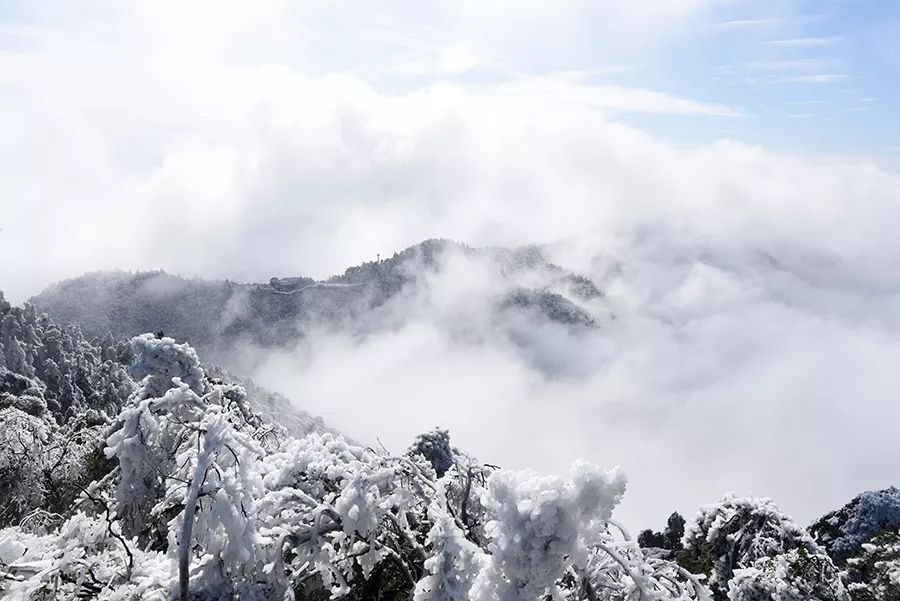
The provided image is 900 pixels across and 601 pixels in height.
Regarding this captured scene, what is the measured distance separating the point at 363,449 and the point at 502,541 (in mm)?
6630

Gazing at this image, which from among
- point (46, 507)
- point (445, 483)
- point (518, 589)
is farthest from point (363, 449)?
point (46, 507)

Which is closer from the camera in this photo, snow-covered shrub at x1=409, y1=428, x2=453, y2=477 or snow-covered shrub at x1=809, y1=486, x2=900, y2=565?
snow-covered shrub at x1=809, y1=486, x2=900, y2=565

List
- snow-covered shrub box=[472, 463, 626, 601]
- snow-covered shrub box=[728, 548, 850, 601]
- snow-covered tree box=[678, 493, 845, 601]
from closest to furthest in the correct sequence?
snow-covered shrub box=[472, 463, 626, 601] → snow-covered shrub box=[728, 548, 850, 601] → snow-covered tree box=[678, 493, 845, 601]

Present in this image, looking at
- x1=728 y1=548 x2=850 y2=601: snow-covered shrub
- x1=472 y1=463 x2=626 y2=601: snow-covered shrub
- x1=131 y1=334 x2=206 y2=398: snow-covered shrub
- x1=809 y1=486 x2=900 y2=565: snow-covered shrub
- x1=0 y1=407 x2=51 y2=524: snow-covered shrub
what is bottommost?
x1=809 y1=486 x2=900 y2=565: snow-covered shrub

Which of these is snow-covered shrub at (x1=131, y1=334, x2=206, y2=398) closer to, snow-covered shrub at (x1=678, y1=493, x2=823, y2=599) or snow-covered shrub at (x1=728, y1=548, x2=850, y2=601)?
snow-covered shrub at (x1=678, y1=493, x2=823, y2=599)

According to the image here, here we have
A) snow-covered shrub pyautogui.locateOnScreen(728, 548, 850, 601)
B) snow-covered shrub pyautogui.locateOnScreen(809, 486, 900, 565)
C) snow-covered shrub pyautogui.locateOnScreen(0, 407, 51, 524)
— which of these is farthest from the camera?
snow-covered shrub pyautogui.locateOnScreen(809, 486, 900, 565)

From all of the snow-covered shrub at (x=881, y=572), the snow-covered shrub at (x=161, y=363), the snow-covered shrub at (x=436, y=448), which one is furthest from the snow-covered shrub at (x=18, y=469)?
the snow-covered shrub at (x=881, y=572)

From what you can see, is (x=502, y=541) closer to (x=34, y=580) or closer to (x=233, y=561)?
(x=233, y=561)

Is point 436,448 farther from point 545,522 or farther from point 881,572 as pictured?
point 545,522

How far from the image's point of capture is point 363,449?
1408 centimetres

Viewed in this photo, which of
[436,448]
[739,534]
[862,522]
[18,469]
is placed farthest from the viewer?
[436,448]

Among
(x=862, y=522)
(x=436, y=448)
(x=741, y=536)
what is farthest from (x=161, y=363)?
(x=862, y=522)

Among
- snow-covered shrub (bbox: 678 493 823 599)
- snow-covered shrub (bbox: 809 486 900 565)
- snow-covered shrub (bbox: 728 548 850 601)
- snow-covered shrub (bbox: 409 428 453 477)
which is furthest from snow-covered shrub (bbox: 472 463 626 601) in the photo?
snow-covered shrub (bbox: 809 486 900 565)

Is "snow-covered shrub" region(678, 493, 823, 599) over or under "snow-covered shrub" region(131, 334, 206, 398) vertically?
under
